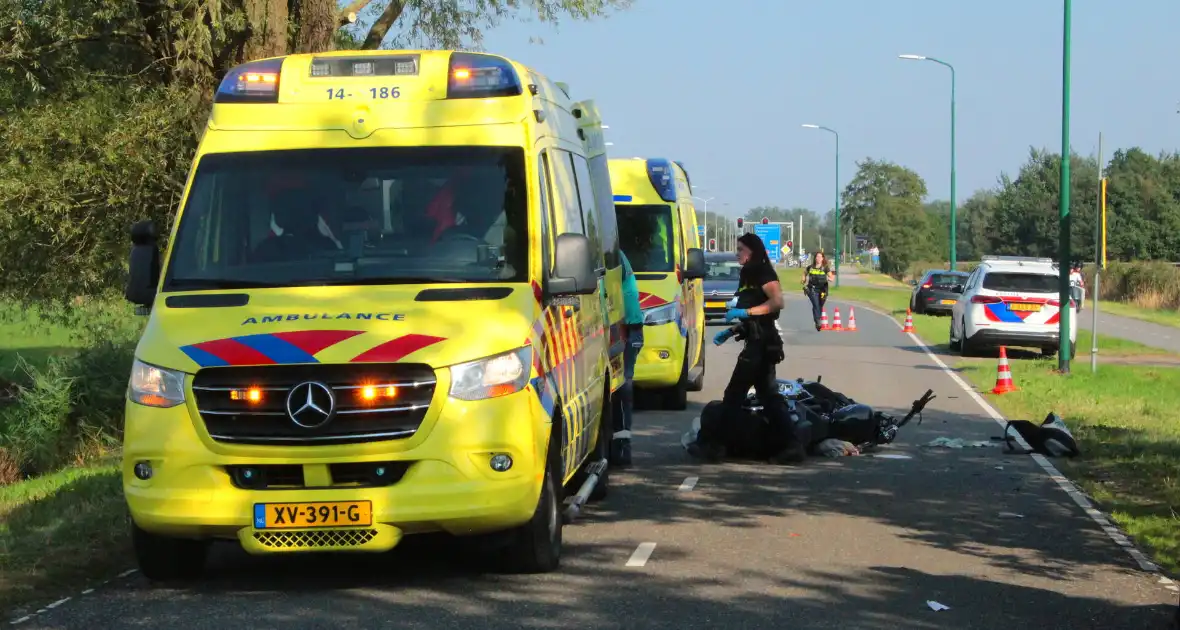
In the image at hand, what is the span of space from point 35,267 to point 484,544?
13.9 metres

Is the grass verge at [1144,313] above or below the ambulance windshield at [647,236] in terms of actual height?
below

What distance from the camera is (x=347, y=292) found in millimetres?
7906

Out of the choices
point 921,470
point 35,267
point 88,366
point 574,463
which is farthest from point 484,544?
point 35,267

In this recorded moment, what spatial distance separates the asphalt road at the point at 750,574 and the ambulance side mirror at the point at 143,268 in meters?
1.46

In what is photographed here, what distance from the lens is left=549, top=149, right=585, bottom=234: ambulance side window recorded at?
9.00 m

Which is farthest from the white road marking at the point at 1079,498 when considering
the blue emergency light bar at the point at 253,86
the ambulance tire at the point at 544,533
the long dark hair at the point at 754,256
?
the blue emergency light bar at the point at 253,86

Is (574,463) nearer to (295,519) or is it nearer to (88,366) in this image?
(295,519)

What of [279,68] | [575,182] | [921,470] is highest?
[279,68]

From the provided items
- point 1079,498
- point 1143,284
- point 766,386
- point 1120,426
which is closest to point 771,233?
point 1143,284

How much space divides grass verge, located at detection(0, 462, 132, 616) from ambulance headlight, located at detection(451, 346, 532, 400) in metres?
2.25

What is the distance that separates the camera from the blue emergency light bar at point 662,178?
1731 cm

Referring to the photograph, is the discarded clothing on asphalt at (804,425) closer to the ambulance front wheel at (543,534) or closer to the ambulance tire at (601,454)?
the ambulance tire at (601,454)

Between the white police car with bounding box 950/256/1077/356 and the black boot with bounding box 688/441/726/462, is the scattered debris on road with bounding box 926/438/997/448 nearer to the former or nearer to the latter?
the black boot with bounding box 688/441/726/462

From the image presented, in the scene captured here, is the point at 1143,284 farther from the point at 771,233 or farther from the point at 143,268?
the point at 143,268
